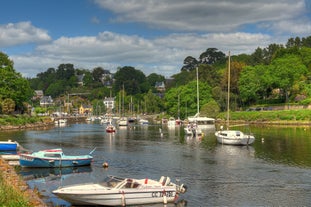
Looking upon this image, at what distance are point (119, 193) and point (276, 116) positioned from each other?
114360 millimetres

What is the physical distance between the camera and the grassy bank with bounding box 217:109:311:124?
13054 cm

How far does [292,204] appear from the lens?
3344 cm

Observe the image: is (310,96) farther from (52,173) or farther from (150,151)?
(52,173)

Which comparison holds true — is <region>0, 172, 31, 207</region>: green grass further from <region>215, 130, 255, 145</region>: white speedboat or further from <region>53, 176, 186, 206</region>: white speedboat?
<region>215, 130, 255, 145</region>: white speedboat

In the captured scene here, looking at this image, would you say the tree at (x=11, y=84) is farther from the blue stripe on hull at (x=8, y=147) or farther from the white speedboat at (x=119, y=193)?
the white speedboat at (x=119, y=193)

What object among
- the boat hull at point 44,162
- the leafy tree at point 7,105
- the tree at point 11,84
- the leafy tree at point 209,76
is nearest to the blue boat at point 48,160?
the boat hull at point 44,162

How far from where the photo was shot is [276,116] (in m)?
138

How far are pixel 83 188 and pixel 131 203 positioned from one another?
3886 millimetres

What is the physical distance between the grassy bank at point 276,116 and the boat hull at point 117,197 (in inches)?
4150

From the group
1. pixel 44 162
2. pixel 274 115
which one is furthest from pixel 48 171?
pixel 274 115

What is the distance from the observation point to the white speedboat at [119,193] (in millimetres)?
31266

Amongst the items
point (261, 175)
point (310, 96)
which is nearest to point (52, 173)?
point (261, 175)

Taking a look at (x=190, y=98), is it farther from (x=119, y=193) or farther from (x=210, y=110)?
(x=119, y=193)

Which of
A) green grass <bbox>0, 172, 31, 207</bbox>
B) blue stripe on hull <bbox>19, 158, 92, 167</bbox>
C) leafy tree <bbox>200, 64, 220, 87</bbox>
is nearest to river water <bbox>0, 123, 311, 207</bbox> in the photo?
blue stripe on hull <bbox>19, 158, 92, 167</bbox>
